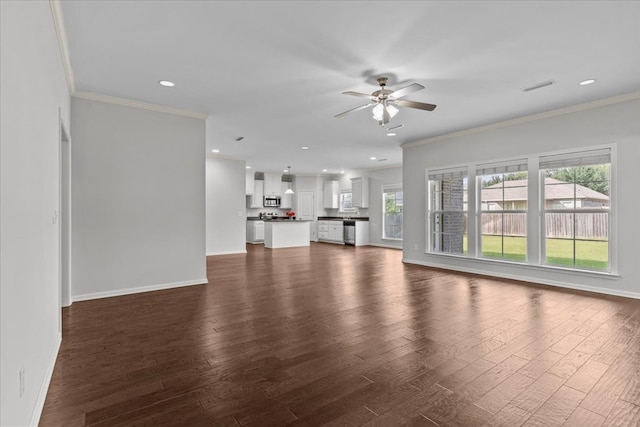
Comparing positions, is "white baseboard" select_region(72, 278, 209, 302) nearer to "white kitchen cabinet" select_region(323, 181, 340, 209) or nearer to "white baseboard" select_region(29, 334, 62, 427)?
"white baseboard" select_region(29, 334, 62, 427)

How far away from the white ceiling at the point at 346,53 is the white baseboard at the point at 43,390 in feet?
8.92

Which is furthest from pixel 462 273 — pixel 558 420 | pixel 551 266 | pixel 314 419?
pixel 314 419

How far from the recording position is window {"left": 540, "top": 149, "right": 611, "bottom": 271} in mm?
4699

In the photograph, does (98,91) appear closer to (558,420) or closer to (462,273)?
(558,420)

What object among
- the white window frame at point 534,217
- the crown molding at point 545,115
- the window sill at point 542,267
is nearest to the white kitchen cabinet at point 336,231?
the white window frame at point 534,217

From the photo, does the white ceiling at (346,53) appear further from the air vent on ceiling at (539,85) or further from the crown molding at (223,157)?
the crown molding at (223,157)

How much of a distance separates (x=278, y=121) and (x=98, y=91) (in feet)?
8.40

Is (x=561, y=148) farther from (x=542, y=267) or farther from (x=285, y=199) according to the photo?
(x=285, y=199)

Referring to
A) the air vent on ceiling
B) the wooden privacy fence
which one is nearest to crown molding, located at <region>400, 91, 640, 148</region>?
the air vent on ceiling

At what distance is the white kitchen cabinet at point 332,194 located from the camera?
1266cm

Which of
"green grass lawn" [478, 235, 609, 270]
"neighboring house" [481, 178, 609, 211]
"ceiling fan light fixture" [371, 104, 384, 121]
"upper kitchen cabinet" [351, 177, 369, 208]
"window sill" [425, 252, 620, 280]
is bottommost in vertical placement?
"window sill" [425, 252, 620, 280]

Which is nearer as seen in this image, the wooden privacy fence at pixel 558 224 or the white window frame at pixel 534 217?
the white window frame at pixel 534 217

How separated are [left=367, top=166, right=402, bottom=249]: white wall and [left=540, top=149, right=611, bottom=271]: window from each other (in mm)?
5426

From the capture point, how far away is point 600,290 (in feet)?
15.2
